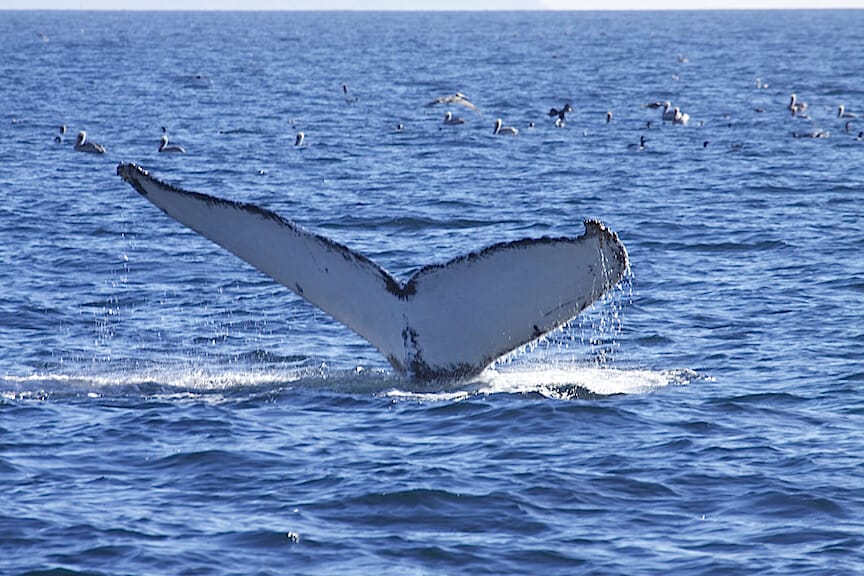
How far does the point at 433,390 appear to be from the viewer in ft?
34.6

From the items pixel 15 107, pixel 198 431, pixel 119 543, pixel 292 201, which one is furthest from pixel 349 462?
pixel 15 107

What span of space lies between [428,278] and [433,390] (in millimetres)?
1556

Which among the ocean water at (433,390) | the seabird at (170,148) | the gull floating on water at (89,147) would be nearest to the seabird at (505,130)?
the ocean water at (433,390)

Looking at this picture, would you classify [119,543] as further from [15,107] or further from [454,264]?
[15,107]

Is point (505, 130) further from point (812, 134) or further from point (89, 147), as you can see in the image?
point (89, 147)

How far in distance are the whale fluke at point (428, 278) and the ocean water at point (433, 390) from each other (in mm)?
886

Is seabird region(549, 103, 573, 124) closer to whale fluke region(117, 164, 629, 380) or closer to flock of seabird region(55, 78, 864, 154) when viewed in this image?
flock of seabird region(55, 78, 864, 154)

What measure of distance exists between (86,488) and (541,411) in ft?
10.3

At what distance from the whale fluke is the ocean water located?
2.91ft

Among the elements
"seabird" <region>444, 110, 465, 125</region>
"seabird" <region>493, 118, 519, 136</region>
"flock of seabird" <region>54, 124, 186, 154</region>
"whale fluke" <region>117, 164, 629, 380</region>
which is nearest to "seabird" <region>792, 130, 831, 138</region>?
"seabird" <region>493, 118, 519, 136</region>

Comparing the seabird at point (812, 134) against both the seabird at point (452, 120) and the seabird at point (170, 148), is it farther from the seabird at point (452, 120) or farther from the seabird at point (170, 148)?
the seabird at point (170, 148)

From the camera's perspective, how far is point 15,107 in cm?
4334

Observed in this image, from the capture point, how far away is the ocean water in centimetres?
852

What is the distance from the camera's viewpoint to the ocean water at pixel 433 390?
335 inches
